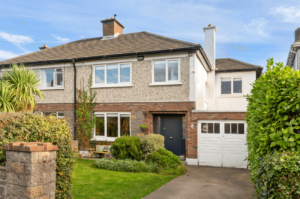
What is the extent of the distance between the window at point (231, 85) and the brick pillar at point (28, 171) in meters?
14.5

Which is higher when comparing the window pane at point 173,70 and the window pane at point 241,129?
the window pane at point 173,70

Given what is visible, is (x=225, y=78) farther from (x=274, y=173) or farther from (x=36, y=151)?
(x=36, y=151)

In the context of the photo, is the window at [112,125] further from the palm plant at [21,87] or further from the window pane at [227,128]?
the window pane at [227,128]

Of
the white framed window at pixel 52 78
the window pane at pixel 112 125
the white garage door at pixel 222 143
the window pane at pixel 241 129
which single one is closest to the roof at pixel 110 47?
the white framed window at pixel 52 78

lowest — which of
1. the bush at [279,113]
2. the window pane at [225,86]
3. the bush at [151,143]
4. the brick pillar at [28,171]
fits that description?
the bush at [151,143]

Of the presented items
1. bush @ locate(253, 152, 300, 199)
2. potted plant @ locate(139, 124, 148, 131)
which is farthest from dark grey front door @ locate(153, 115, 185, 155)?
bush @ locate(253, 152, 300, 199)

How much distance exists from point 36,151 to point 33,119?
3.57 ft

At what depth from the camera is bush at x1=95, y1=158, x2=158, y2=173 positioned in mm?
9148

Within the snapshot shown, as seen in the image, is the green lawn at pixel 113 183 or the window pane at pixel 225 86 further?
the window pane at pixel 225 86

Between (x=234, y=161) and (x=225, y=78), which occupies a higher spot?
(x=225, y=78)

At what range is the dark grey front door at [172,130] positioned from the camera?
38.4 ft

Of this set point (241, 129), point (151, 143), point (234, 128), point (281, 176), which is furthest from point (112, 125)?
point (281, 176)

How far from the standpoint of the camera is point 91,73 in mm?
13227

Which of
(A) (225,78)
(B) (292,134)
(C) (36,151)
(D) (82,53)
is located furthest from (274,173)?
(A) (225,78)
